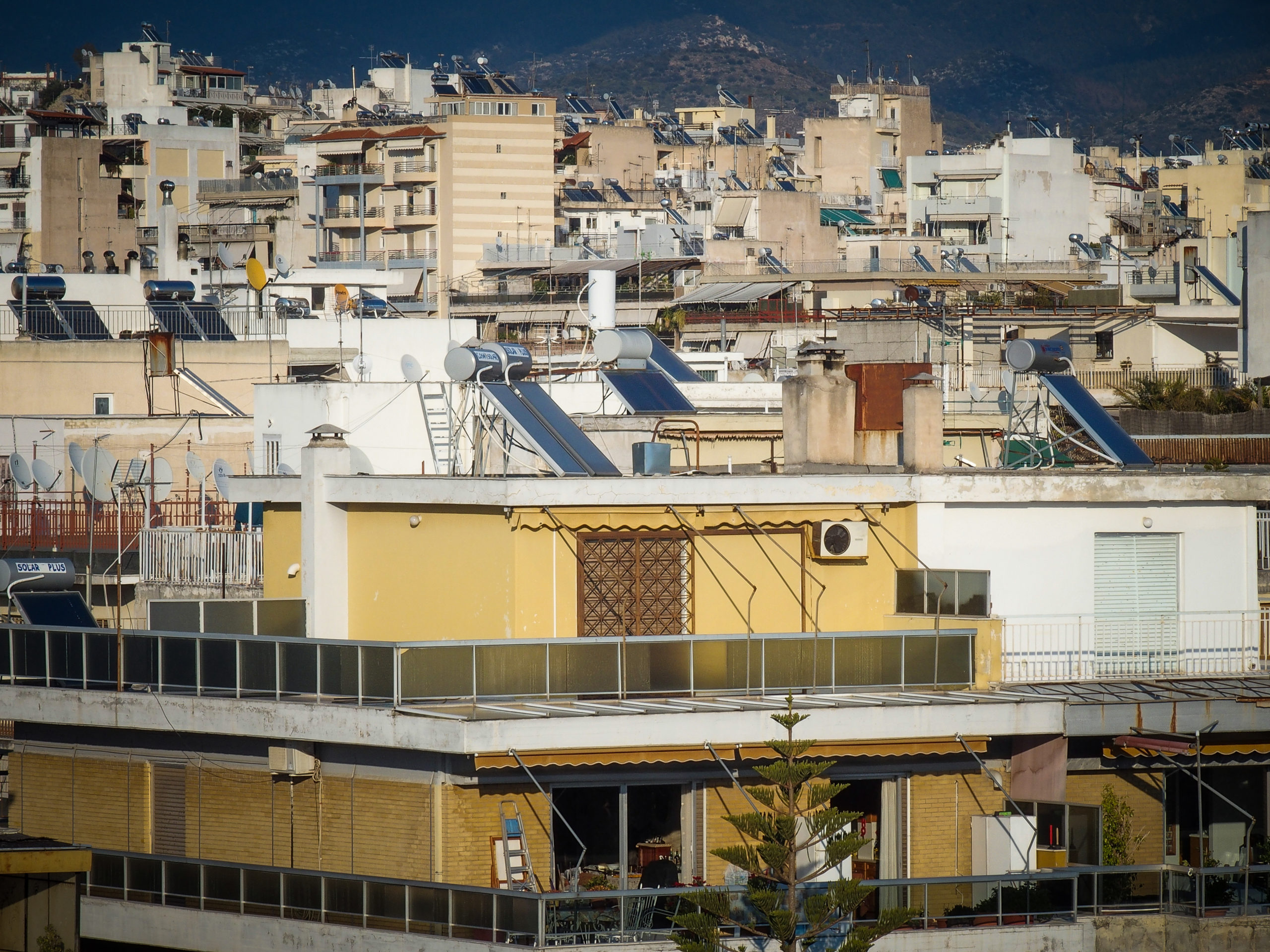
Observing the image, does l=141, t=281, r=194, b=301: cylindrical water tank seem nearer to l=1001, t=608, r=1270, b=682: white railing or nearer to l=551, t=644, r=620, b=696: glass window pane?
l=551, t=644, r=620, b=696: glass window pane

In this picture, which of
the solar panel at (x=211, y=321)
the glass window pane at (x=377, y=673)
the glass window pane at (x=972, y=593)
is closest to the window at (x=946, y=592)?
the glass window pane at (x=972, y=593)

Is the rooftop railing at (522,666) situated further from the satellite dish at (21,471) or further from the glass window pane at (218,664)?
the satellite dish at (21,471)

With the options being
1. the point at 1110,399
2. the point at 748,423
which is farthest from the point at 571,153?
the point at 748,423

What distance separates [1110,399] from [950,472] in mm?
28016

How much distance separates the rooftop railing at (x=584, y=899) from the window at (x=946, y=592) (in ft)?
10.4

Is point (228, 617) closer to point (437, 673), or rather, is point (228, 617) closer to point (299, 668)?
point (299, 668)

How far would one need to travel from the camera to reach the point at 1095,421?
2541 cm

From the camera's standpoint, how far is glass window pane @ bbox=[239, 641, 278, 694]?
21.4m

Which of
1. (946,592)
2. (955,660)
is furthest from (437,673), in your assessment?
(946,592)

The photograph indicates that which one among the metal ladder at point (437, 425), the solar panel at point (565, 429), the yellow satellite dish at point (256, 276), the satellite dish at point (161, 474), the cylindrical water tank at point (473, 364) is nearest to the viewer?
the solar panel at point (565, 429)

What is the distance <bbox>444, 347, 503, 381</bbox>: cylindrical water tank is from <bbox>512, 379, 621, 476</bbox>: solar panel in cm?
40

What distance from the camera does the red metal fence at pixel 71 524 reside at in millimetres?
32094

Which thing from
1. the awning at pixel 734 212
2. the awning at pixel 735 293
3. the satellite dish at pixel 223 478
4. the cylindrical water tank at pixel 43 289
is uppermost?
the awning at pixel 734 212

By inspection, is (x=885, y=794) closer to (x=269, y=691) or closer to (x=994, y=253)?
(x=269, y=691)
